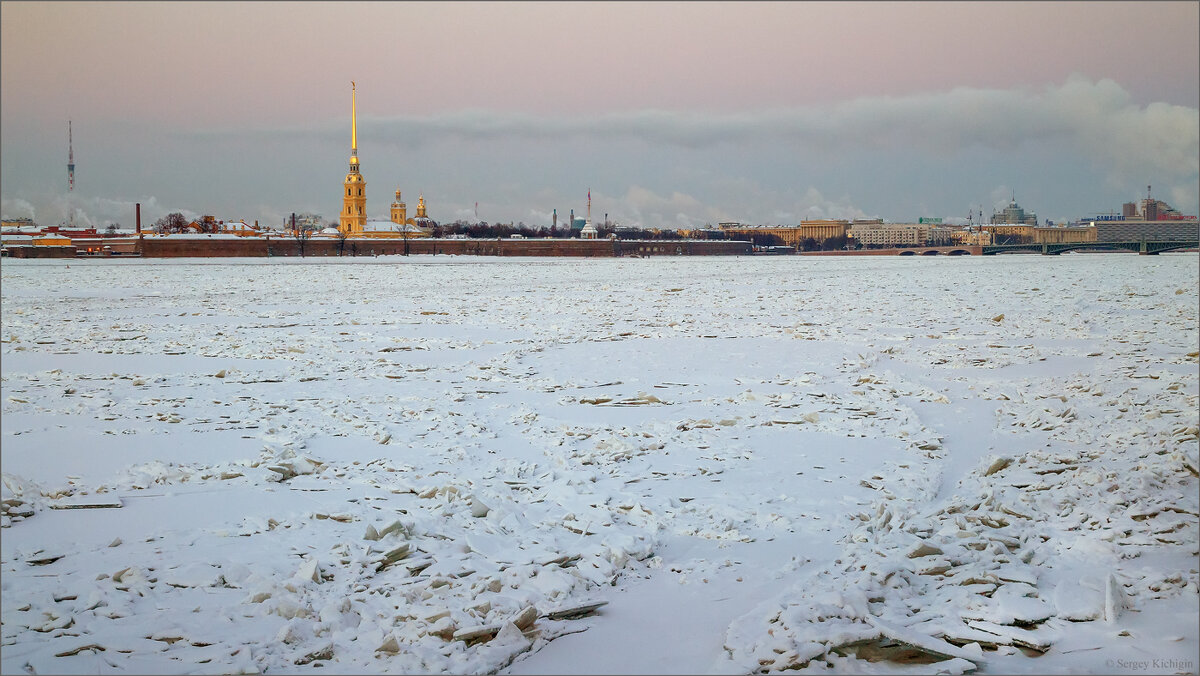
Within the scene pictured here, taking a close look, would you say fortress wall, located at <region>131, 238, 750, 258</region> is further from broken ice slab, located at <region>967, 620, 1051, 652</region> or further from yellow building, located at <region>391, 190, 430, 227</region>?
broken ice slab, located at <region>967, 620, 1051, 652</region>

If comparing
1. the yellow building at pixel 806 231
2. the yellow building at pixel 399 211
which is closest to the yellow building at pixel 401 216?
the yellow building at pixel 399 211

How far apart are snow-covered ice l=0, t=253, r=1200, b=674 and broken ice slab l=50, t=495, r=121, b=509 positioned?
0.02m

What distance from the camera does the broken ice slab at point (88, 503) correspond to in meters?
4.69

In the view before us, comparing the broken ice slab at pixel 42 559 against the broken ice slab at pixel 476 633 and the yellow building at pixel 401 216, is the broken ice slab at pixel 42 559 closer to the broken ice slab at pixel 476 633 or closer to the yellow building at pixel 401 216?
the broken ice slab at pixel 476 633

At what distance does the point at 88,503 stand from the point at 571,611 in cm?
296

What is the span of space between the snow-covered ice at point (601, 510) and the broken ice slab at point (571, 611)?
3 centimetres

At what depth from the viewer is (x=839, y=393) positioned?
316 inches

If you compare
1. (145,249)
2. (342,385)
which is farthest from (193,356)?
(145,249)

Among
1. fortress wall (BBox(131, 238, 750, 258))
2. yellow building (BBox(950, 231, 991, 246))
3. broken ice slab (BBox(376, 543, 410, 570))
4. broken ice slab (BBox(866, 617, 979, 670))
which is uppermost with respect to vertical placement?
yellow building (BBox(950, 231, 991, 246))

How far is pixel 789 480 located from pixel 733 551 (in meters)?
1.26

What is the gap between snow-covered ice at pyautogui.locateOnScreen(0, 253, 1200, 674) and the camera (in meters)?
3.30

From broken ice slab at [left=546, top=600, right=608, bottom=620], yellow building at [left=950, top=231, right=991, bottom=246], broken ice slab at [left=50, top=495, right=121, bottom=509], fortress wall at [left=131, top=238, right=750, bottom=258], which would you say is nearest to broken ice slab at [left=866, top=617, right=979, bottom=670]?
broken ice slab at [left=546, top=600, right=608, bottom=620]

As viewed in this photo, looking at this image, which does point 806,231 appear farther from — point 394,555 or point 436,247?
point 394,555

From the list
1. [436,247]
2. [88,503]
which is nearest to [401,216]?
[436,247]
